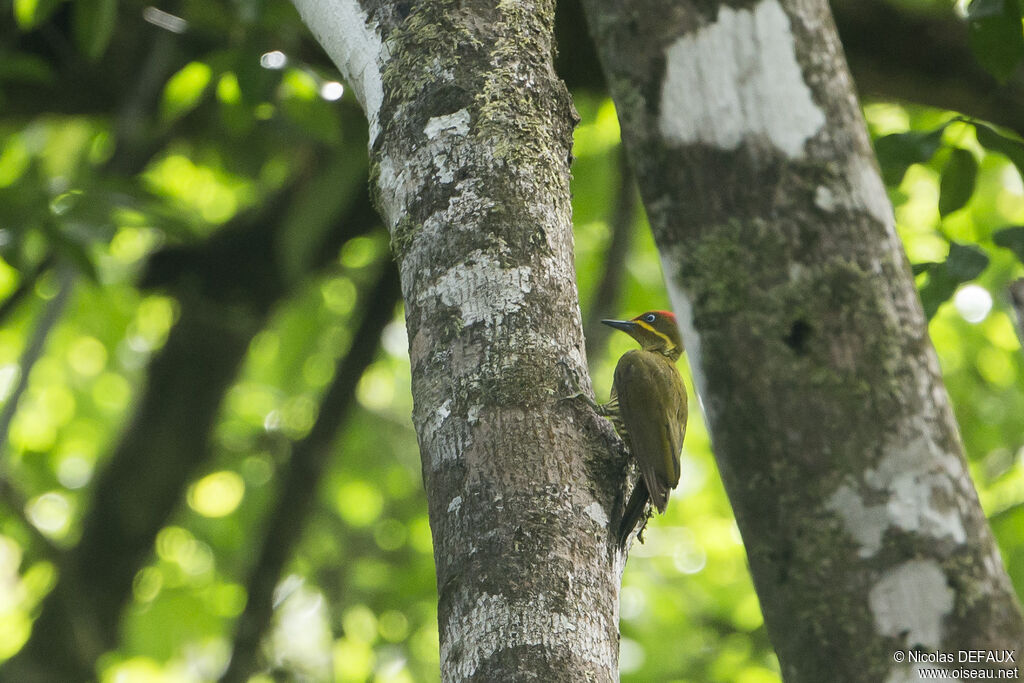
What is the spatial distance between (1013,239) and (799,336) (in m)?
1.89

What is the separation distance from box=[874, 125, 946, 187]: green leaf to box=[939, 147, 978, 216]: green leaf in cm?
26

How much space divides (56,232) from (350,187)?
4.52ft

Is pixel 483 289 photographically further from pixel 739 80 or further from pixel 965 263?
pixel 965 263

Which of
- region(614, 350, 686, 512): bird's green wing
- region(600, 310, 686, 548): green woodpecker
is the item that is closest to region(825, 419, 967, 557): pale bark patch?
region(600, 310, 686, 548): green woodpecker

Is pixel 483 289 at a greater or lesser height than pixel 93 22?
lesser

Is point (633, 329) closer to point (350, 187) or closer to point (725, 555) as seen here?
point (350, 187)

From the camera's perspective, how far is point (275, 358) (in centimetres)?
689

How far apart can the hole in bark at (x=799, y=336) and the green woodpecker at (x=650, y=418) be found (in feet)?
3.73

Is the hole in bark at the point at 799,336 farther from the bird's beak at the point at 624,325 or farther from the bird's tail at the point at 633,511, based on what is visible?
the bird's beak at the point at 624,325

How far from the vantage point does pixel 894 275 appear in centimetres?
113

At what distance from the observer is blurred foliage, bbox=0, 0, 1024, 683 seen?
13.5ft

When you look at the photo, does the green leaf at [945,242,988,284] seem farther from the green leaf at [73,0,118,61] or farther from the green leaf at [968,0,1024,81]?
the green leaf at [73,0,118,61]

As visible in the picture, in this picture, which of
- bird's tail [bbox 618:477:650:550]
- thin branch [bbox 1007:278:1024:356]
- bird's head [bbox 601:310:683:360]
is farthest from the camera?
bird's head [bbox 601:310:683:360]

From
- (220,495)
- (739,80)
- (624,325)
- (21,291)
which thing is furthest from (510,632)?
(220,495)
